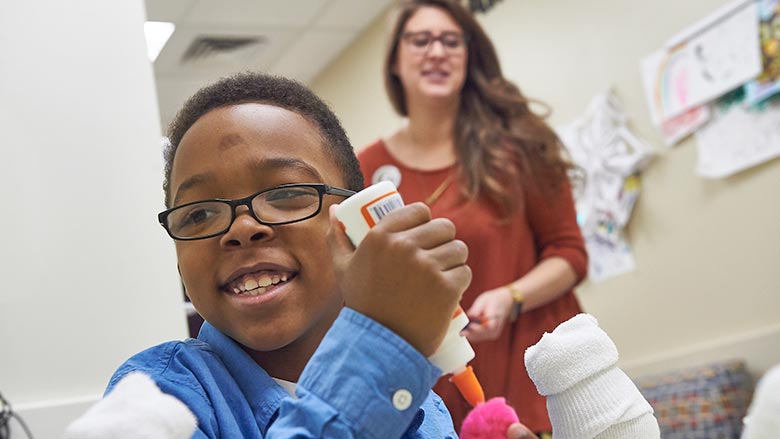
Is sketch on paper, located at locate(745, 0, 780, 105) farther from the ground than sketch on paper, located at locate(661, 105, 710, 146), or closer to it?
farther from the ground

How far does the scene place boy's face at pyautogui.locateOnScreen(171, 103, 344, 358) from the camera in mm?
593

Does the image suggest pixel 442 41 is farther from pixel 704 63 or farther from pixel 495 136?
pixel 704 63

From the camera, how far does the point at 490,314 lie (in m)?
1.22


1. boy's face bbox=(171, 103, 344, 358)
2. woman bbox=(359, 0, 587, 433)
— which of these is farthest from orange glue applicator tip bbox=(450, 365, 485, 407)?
woman bbox=(359, 0, 587, 433)

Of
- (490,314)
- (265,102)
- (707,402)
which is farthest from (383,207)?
(707,402)

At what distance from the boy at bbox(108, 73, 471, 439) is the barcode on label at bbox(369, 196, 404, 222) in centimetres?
2

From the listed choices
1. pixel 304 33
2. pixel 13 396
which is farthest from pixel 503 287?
pixel 304 33

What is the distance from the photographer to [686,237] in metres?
2.32

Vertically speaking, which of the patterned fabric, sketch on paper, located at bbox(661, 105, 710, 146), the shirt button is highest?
sketch on paper, located at bbox(661, 105, 710, 146)

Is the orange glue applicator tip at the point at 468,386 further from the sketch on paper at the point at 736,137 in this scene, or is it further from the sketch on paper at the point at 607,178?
the sketch on paper at the point at 607,178

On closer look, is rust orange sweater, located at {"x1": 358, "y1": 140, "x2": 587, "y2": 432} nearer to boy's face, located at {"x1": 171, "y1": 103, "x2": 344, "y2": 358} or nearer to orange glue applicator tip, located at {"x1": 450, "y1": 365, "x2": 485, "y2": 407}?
orange glue applicator tip, located at {"x1": 450, "y1": 365, "x2": 485, "y2": 407}

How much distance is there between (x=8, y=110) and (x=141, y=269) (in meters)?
0.25

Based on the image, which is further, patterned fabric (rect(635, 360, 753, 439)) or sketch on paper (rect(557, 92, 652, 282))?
sketch on paper (rect(557, 92, 652, 282))

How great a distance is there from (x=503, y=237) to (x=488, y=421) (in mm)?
694
